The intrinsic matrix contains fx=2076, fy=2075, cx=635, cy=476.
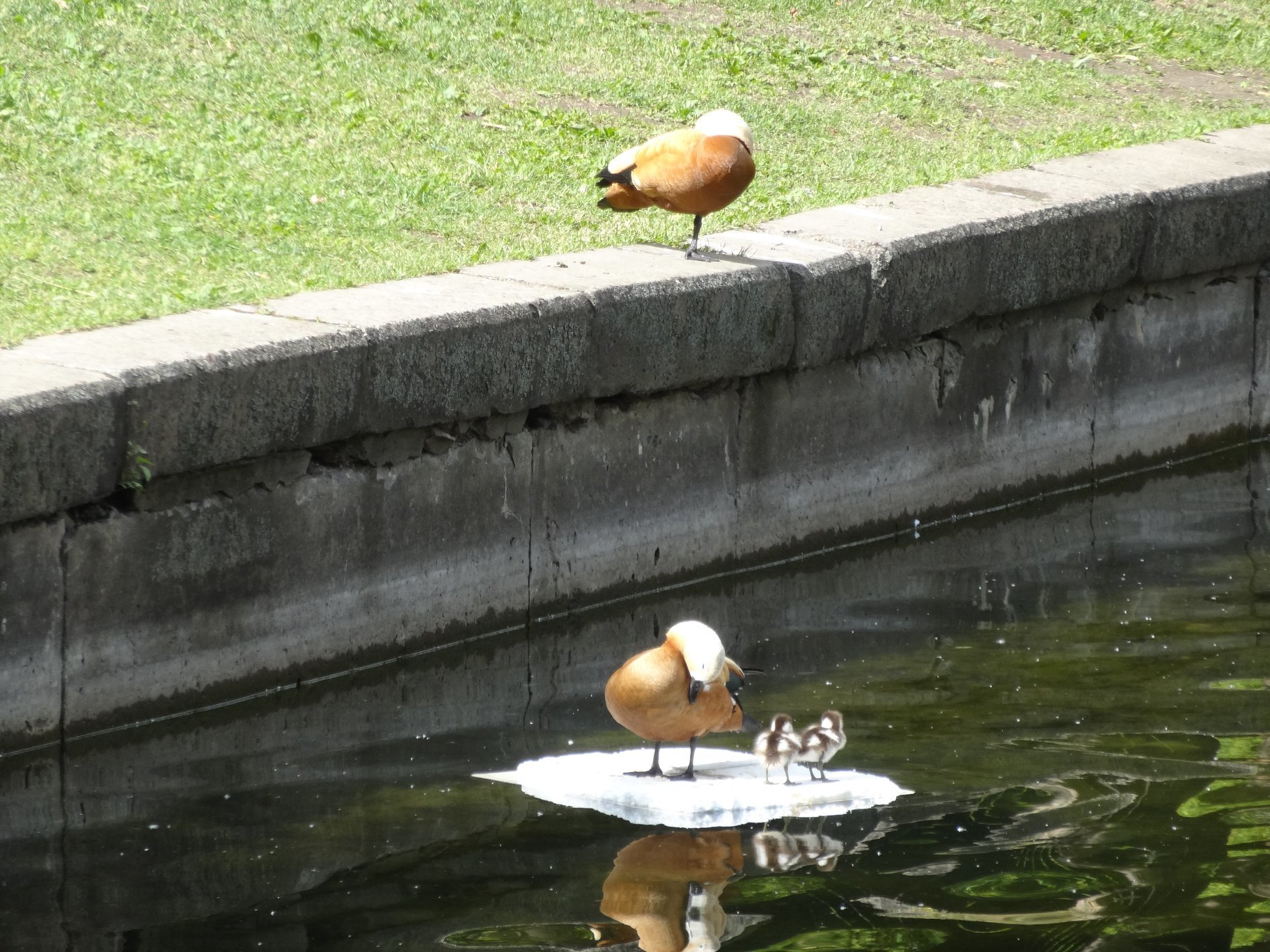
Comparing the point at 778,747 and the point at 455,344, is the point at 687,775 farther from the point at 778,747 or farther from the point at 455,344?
the point at 455,344

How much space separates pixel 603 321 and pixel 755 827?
2116 mm

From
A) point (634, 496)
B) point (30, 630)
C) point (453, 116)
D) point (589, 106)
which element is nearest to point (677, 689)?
point (30, 630)

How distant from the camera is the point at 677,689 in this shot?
16.8ft

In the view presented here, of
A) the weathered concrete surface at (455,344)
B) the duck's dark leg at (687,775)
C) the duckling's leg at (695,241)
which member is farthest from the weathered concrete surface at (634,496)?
the duck's dark leg at (687,775)

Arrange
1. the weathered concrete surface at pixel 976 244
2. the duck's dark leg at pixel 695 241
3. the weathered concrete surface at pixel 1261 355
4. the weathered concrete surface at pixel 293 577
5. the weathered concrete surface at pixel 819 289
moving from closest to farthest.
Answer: the weathered concrete surface at pixel 293 577, the duck's dark leg at pixel 695 241, the weathered concrete surface at pixel 819 289, the weathered concrete surface at pixel 976 244, the weathered concrete surface at pixel 1261 355

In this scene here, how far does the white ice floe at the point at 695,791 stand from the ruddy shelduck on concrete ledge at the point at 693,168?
2.15 metres

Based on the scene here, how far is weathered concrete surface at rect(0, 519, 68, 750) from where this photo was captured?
5.45 m

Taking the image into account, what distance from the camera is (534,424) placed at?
6.76 metres

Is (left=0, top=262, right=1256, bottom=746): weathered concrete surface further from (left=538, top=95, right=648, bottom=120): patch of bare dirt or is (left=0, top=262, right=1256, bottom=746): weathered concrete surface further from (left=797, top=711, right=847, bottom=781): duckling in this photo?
(left=538, top=95, right=648, bottom=120): patch of bare dirt

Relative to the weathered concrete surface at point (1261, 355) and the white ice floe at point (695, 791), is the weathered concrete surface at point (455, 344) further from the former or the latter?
the weathered concrete surface at point (1261, 355)

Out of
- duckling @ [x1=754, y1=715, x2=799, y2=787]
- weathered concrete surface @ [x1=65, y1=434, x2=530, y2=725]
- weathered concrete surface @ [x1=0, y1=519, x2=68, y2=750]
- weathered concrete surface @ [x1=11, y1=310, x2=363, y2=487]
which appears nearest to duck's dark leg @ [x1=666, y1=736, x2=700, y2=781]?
duckling @ [x1=754, y1=715, x2=799, y2=787]

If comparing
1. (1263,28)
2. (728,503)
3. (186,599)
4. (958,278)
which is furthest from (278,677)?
(1263,28)

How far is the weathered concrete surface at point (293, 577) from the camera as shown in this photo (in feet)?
18.7

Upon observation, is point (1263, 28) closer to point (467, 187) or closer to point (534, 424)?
point (467, 187)
